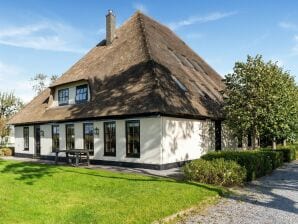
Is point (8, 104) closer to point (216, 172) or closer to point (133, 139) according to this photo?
Result: point (133, 139)

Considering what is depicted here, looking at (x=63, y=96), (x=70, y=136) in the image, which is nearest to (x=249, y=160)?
(x=70, y=136)

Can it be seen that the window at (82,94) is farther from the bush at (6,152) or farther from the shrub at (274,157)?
the shrub at (274,157)

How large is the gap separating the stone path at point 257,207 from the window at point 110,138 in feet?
27.6

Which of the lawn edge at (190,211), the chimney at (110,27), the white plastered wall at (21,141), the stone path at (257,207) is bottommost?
the stone path at (257,207)

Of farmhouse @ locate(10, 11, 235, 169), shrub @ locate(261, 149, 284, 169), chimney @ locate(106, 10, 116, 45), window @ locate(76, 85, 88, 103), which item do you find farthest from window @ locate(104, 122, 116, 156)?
chimney @ locate(106, 10, 116, 45)

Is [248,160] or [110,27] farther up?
[110,27]

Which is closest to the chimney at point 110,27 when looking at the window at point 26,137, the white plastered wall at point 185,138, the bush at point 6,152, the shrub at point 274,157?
the window at point 26,137

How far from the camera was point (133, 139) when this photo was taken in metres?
17.9

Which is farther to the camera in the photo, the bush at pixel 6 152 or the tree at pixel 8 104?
the tree at pixel 8 104

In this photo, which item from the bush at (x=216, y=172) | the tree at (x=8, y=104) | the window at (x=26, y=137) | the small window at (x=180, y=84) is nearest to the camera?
the bush at (x=216, y=172)

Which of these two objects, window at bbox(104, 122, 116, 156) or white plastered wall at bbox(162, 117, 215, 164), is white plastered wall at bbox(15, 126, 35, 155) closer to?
window at bbox(104, 122, 116, 156)

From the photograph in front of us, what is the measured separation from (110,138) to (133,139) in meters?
1.81

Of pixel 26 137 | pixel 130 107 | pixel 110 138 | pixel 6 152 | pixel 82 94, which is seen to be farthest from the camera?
pixel 6 152

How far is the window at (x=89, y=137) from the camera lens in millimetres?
20188
